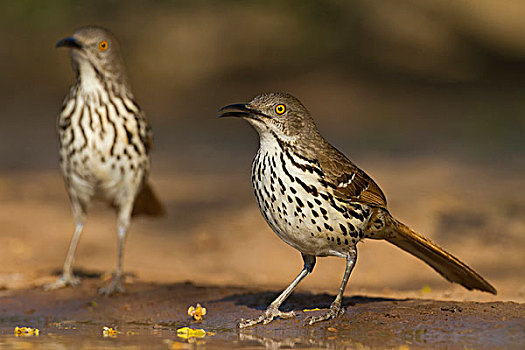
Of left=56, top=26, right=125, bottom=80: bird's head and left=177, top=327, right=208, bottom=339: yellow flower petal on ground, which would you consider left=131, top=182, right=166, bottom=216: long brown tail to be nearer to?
left=56, top=26, right=125, bottom=80: bird's head

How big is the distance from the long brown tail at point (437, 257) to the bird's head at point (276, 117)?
3.13 feet

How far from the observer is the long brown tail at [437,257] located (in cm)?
593

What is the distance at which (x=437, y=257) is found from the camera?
6047 millimetres

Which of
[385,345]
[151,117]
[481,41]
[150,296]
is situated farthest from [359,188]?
[481,41]

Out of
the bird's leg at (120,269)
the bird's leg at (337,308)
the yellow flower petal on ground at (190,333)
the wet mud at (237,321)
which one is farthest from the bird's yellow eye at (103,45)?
the bird's leg at (337,308)

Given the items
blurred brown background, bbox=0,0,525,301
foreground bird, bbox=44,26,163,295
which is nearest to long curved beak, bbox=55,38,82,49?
foreground bird, bbox=44,26,163,295

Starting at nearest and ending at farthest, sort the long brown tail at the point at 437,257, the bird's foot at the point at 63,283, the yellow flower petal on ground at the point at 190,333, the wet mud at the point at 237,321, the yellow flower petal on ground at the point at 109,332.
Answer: the wet mud at the point at 237,321
the yellow flower petal on ground at the point at 190,333
the yellow flower petal on ground at the point at 109,332
the long brown tail at the point at 437,257
the bird's foot at the point at 63,283

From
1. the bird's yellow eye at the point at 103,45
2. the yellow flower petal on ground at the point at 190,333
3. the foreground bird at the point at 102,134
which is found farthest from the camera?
the bird's yellow eye at the point at 103,45

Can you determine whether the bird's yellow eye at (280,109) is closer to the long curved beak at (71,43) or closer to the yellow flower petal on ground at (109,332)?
the yellow flower petal on ground at (109,332)

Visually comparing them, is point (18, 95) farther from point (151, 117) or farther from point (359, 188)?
point (359, 188)

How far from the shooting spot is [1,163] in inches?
588

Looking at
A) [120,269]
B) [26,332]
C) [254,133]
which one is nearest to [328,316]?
[26,332]

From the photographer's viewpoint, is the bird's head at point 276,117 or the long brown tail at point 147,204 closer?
the bird's head at point 276,117

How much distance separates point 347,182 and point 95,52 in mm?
2861
